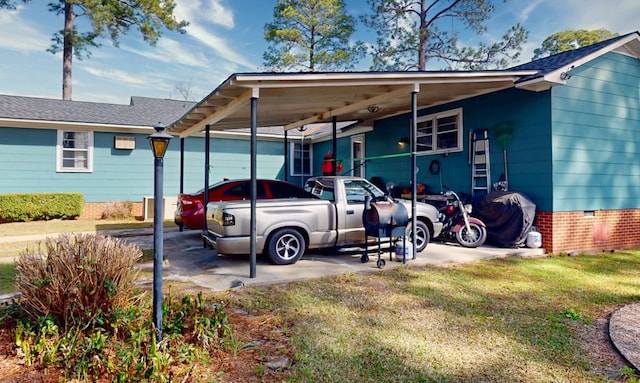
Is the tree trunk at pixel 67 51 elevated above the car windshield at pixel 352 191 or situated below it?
above

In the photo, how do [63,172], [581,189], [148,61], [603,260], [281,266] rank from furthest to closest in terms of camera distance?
[148,61]
[63,172]
[581,189]
[603,260]
[281,266]

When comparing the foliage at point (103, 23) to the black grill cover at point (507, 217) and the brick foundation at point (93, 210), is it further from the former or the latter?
the black grill cover at point (507, 217)

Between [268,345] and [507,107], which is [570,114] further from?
[268,345]

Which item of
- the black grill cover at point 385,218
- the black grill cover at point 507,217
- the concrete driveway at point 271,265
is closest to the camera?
the concrete driveway at point 271,265

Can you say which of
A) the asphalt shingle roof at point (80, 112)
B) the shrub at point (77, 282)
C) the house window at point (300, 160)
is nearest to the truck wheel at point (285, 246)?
the shrub at point (77, 282)

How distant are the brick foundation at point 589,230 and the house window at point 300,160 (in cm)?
1047

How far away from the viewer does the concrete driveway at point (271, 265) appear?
221 inches

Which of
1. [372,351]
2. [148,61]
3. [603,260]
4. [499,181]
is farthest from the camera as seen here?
[148,61]

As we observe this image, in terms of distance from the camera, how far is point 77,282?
322 cm

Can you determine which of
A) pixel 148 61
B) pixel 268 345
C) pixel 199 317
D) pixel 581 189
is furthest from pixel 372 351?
pixel 148 61

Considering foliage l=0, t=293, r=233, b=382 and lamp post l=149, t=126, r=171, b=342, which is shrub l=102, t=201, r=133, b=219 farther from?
lamp post l=149, t=126, r=171, b=342

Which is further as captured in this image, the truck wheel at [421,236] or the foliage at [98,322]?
the truck wheel at [421,236]

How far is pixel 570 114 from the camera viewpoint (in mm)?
7707

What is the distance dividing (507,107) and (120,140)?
40.3ft
